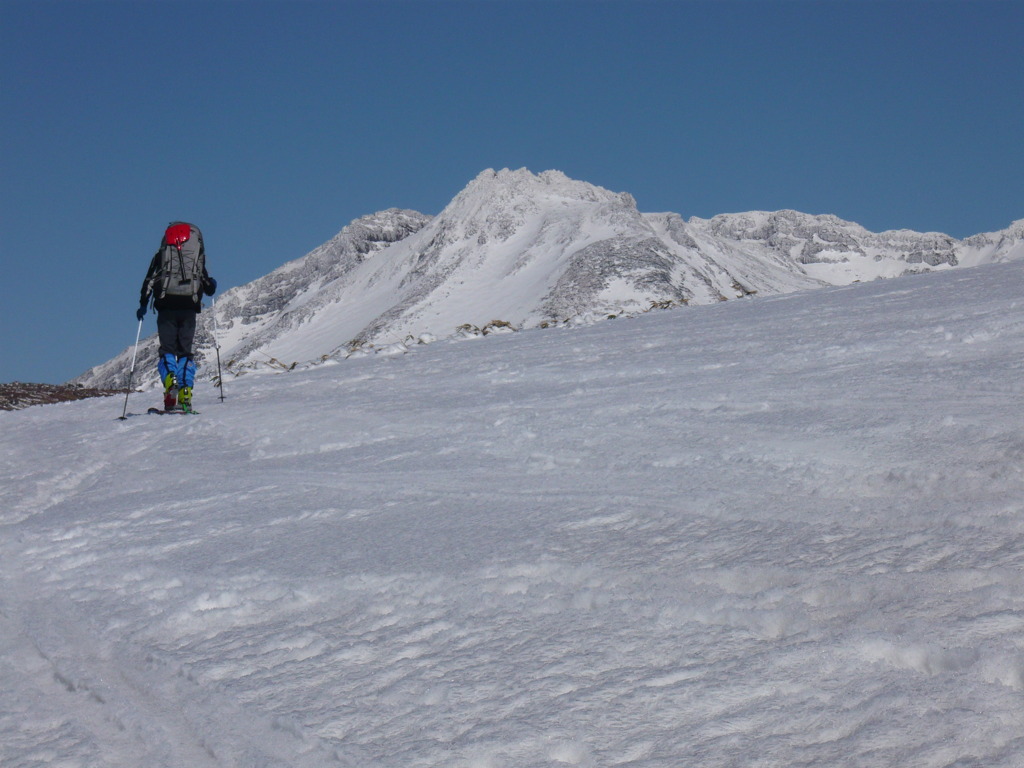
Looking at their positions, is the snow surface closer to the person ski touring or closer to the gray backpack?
the person ski touring

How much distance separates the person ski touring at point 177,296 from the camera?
37.0 feet

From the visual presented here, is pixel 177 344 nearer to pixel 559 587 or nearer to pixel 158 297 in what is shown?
pixel 158 297

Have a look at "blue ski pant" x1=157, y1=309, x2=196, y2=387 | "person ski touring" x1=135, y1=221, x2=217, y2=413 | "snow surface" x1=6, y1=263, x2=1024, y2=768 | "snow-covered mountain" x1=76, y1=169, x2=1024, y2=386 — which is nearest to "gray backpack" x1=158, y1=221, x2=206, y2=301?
"person ski touring" x1=135, y1=221, x2=217, y2=413

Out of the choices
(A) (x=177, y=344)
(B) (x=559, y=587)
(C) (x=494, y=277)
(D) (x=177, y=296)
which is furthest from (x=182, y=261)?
(C) (x=494, y=277)

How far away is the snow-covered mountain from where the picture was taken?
87188 mm

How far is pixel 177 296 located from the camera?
447 inches

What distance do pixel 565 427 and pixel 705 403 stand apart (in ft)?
3.94

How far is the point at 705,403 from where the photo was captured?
7.70m

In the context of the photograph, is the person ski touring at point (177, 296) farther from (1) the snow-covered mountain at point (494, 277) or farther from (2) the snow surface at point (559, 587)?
(1) the snow-covered mountain at point (494, 277)

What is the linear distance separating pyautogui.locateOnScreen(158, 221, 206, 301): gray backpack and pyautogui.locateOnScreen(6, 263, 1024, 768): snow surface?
3.44 meters

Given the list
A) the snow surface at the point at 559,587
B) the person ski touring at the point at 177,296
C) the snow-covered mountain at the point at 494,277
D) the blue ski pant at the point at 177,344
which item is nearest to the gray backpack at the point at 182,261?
the person ski touring at the point at 177,296

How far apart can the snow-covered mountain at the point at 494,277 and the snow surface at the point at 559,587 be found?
65.1 m

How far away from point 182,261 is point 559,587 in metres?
8.95

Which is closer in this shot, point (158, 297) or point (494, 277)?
point (158, 297)
